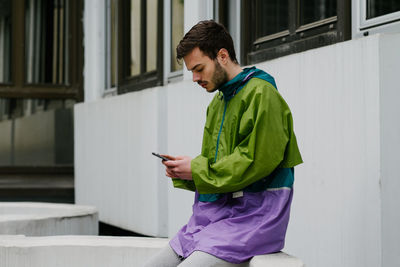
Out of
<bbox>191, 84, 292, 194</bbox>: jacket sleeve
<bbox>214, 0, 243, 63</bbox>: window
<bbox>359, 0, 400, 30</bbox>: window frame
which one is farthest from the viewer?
<bbox>214, 0, 243, 63</bbox>: window

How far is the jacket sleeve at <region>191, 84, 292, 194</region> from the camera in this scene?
254 centimetres

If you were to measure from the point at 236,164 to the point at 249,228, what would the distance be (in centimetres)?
24

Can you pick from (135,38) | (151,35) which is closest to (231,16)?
(151,35)

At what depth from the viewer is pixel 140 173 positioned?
7.75m

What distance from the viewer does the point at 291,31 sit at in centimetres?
512

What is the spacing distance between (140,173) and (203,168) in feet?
17.0

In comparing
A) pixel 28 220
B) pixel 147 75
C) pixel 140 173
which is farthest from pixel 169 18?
pixel 28 220

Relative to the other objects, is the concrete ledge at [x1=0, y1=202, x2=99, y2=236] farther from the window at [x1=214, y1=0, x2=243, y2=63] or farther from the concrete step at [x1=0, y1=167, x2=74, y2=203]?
the concrete step at [x1=0, y1=167, x2=74, y2=203]

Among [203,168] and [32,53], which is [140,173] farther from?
[203,168]

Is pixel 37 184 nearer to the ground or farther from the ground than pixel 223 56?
nearer to the ground

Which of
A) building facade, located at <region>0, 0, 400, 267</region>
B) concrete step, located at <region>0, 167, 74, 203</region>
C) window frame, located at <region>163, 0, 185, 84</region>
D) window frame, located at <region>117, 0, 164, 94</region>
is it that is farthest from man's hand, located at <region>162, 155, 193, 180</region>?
concrete step, located at <region>0, 167, 74, 203</region>

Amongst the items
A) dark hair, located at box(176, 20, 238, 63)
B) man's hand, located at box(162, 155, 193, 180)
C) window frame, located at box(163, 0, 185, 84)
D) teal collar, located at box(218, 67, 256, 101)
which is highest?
window frame, located at box(163, 0, 185, 84)

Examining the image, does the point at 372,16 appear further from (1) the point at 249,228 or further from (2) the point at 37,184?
(2) the point at 37,184

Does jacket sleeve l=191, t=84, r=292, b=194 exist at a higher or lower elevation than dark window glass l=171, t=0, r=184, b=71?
lower
